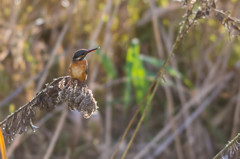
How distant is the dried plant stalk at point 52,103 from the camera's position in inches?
44.8

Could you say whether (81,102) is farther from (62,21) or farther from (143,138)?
(62,21)

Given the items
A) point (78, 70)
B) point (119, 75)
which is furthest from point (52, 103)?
point (119, 75)

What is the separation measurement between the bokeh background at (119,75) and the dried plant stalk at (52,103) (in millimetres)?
1803

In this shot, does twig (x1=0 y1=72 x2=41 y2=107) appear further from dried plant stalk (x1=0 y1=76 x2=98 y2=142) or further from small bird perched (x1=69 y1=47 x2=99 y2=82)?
dried plant stalk (x1=0 y1=76 x2=98 y2=142)

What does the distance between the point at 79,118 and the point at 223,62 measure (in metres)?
1.41

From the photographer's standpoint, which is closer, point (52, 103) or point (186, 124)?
point (52, 103)

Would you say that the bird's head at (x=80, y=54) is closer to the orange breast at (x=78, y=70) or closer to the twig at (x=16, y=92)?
the orange breast at (x=78, y=70)

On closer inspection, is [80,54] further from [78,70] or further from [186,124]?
[186,124]

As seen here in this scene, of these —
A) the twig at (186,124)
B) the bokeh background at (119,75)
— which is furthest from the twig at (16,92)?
the twig at (186,124)

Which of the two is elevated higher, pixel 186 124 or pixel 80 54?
pixel 80 54

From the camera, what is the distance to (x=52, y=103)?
1.17 m

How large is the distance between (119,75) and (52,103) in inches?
105

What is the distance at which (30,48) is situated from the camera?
137 inches

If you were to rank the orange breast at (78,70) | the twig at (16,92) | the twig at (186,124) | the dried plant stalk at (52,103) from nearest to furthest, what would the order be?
the dried plant stalk at (52,103) → the orange breast at (78,70) → the twig at (16,92) → the twig at (186,124)
